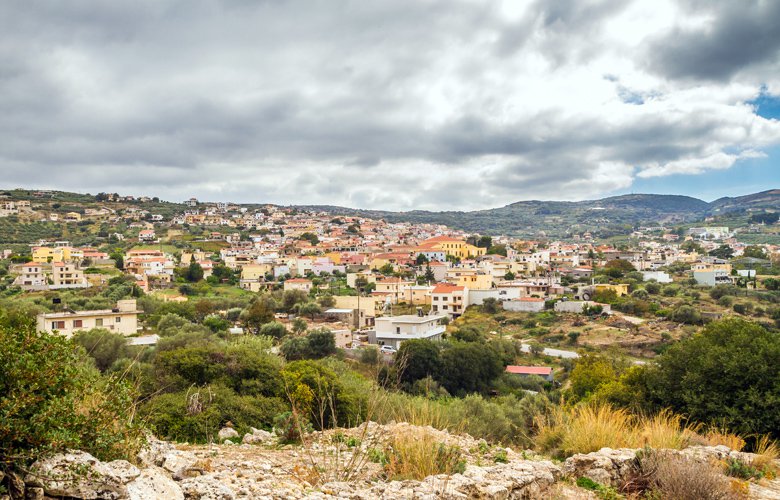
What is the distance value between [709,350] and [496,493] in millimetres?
7379

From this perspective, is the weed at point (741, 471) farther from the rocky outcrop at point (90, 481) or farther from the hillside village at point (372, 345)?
the rocky outcrop at point (90, 481)

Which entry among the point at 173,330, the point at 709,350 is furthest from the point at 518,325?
the point at 709,350

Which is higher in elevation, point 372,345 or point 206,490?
point 206,490

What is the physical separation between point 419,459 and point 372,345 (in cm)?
2800

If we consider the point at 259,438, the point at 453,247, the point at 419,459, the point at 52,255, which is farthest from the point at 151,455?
the point at 453,247

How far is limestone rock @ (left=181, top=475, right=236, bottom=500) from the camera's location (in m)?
3.40

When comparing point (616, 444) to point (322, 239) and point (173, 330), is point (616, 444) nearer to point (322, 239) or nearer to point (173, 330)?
point (173, 330)

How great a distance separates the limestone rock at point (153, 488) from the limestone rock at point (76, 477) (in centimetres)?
7

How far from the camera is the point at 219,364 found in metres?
11.5

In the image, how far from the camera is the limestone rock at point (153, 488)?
3.28 meters

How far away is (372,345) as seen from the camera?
32.2 metres

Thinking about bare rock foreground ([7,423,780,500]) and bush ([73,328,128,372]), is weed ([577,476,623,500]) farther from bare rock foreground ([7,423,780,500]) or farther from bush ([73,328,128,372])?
bush ([73,328,128,372])

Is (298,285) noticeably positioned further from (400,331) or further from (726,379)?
(726,379)

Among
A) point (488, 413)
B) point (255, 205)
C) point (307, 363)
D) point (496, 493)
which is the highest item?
point (255, 205)
